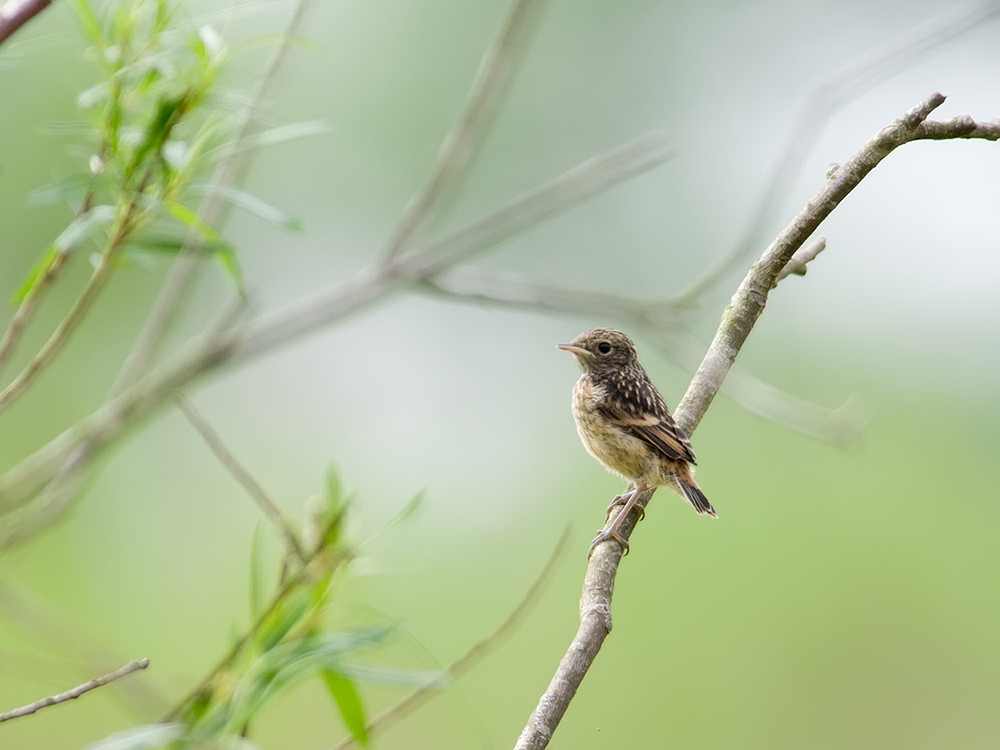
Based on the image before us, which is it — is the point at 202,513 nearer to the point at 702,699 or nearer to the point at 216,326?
the point at 702,699

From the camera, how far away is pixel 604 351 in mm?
5191

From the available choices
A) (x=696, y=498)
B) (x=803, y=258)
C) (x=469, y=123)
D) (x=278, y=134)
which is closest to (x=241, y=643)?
(x=278, y=134)

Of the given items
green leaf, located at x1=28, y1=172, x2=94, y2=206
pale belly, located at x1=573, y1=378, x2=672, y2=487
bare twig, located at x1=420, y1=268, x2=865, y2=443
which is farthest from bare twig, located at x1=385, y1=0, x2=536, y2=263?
pale belly, located at x1=573, y1=378, x2=672, y2=487

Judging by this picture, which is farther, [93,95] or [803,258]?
[803,258]

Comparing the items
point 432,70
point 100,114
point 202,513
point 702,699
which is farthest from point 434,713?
point 100,114

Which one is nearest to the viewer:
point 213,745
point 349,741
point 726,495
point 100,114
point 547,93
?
point 213,745

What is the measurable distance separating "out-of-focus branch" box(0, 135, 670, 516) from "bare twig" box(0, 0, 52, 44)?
817 millimetres

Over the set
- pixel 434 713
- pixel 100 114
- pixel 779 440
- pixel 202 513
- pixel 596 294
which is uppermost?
pixel 100 114

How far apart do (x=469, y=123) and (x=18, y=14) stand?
1.13 meters

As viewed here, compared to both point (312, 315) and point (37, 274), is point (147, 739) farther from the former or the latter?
point (312, 315)

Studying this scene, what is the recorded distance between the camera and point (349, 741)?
164cm

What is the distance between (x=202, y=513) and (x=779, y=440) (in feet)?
18.9

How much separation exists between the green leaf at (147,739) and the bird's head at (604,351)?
12.3 ft

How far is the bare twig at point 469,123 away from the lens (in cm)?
256
